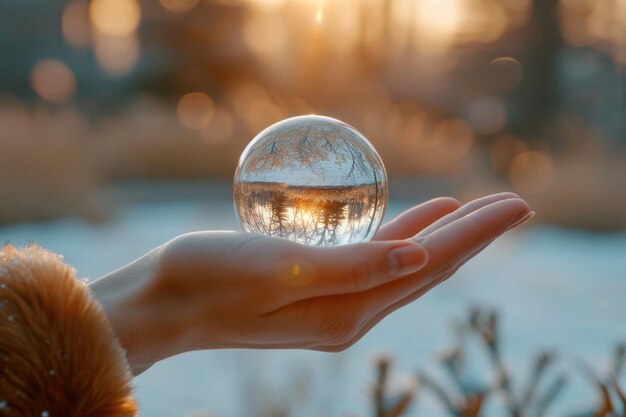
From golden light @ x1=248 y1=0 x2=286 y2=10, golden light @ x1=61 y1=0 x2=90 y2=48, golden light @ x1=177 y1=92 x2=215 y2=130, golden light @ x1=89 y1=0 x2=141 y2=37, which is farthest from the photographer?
golden light @ x1=61 y1=0 x2=90 y2=48

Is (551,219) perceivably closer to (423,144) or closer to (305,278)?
(423,144)

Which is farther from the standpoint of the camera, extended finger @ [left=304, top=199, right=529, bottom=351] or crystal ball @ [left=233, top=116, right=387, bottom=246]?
crystal ball @ [left=233, top=116, right=387, bottom=246]

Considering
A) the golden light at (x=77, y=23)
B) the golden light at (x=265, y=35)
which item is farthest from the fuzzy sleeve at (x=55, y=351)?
the golden light at (x=77, y=23)

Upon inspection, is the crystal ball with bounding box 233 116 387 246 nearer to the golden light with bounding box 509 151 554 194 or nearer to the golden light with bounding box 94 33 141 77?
the golden light with bounding box 509 151 554 194

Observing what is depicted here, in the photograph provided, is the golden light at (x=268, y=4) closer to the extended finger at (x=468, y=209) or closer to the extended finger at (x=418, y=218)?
the extended finger at (x=418, y=218)

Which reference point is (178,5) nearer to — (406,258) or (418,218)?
(418,218)

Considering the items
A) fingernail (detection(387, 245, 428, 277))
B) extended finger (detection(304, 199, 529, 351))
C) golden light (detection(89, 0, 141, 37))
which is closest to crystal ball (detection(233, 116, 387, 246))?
extended finger (detection(304, 199, 529, 351))
